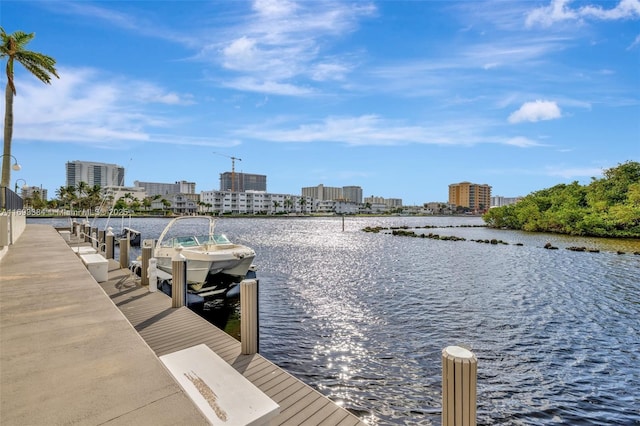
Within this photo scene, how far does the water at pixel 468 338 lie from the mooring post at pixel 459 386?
394 centimetres

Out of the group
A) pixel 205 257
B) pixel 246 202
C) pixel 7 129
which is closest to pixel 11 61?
pixel 7 129

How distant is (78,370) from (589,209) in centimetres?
7766

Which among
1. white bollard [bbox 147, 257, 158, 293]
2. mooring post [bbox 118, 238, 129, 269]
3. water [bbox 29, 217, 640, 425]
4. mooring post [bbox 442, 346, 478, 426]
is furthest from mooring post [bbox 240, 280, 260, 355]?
mooring post [bbox 118, 238, 129, 269]

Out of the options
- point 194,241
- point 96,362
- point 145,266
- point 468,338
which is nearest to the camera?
point 96,362

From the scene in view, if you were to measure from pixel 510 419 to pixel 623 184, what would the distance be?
245 feet

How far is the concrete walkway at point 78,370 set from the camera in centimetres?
277

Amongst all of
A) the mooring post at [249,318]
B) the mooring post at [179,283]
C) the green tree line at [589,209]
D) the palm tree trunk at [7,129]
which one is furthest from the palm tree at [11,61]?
the green tree line at [589,209]

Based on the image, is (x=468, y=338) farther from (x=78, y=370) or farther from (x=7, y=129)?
(x=7, y=129)

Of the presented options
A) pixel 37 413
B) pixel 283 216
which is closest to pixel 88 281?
pixel 37 413

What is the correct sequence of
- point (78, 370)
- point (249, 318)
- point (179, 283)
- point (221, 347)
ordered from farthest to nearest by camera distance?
point (179, 283) < point (221, 347) < point (249, 318) < point (78, 370)

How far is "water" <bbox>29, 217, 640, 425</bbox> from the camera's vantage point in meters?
7.72

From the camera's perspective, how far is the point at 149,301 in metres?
10.2

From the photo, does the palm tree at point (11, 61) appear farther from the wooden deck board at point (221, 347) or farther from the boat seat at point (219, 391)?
the boat seat at point (219, 391)

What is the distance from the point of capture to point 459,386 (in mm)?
3584
